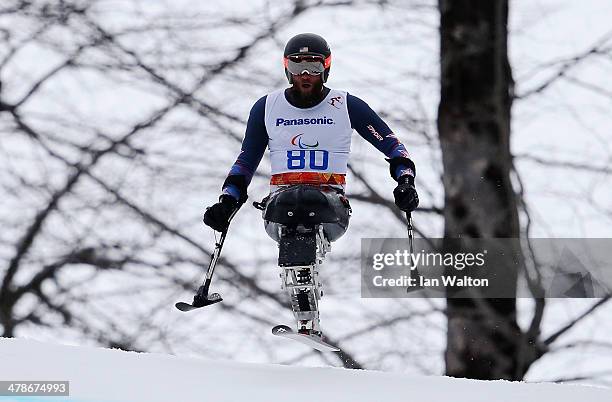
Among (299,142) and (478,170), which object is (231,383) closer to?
(299,142)

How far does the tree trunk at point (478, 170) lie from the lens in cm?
975

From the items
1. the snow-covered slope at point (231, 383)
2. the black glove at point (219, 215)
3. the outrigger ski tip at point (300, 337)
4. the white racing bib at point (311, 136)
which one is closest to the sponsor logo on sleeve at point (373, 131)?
the white racing bib at point (311, 136)

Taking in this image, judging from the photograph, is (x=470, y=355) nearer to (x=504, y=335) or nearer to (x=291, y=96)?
(x=504, y=335)

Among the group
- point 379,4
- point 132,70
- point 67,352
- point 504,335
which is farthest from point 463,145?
point 132,70

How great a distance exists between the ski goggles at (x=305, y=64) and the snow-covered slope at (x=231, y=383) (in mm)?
1786

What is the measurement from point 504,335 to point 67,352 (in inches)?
140

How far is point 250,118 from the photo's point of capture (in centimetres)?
725

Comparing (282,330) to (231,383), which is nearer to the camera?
(282,330)

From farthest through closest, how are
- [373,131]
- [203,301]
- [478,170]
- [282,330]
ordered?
1. [478,170]
2. [373,131]
3. [203,301]
4. [282,330]

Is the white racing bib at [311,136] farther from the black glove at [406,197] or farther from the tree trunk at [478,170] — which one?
the tree trunk at [478,170]

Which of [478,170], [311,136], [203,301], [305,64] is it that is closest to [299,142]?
[311,136]

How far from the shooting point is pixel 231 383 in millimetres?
7121

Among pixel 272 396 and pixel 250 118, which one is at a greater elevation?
pixel 250 118

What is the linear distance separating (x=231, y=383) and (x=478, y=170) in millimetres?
3551
